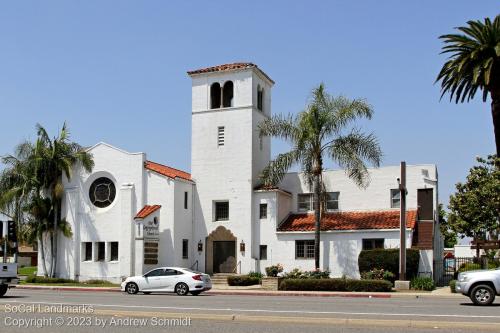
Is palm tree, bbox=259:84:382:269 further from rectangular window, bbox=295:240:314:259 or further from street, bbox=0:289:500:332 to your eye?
street, bbox=0:289:500:332

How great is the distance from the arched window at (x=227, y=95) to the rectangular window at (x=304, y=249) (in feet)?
32.9

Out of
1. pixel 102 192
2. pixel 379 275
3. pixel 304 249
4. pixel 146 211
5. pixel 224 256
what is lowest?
pixel 379 275

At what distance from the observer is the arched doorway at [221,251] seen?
132 feet

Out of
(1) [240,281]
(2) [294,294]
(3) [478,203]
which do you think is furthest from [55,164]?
(3) [478,203]

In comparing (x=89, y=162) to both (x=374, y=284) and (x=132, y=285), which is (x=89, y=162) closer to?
(x=132, y=285)

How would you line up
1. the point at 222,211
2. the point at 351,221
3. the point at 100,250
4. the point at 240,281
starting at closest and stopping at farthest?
the point at 240,281, the point at 351,221, the point at 222,211, the point at 100,250

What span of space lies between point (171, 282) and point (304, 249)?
11.9 metres

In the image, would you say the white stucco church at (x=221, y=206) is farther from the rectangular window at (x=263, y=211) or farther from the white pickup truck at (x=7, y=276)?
the white pickup truck at (x=7, y=276)

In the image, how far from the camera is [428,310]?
18656 millimetres

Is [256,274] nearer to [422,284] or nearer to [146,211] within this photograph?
[146,211]

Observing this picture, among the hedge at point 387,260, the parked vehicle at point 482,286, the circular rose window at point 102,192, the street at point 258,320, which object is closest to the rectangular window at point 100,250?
the circular rose window at point 102,192

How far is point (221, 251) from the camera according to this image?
134 ft

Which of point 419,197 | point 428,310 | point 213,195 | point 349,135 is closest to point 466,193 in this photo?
point 419,197

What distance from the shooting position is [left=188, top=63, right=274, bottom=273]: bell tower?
4034 cm
